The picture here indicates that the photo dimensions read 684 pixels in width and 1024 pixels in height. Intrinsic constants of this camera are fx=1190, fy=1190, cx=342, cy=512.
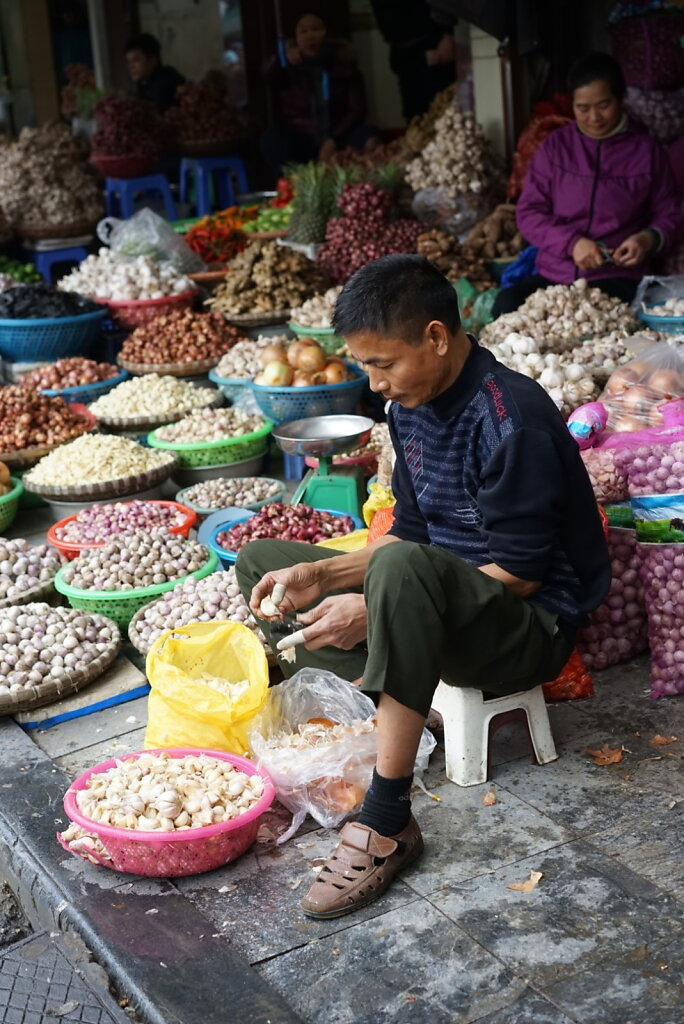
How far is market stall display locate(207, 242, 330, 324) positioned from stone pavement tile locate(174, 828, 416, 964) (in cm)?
409

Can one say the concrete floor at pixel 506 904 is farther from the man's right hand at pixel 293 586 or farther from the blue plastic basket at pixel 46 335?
the blue plastic basket at pixel 46 335

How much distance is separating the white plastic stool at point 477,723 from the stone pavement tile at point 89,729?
97 cm

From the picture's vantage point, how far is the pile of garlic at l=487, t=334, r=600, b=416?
4.14 metres

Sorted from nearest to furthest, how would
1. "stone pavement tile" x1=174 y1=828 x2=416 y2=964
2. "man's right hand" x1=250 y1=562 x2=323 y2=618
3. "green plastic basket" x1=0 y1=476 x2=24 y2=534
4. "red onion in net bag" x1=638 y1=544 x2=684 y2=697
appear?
"stone pavement tile" x1=174 y1=828 x2=416 y2=964 < "man's right hand" x1=250 y1=562 x2=323 y2=618 < "red onion in net bag" x1=638 y1=544 x2=684 y2=697 < "green plastic basket" x1=0 y1=476 x2=24 y2=534

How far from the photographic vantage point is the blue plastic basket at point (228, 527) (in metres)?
3.98

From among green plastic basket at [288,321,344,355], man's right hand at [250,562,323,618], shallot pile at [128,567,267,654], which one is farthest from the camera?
green plastic basket at [288,321,344,355]

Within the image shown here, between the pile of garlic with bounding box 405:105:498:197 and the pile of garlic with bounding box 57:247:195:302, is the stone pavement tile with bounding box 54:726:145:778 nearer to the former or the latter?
the pile of garlic with bounding box 57:247:195:302

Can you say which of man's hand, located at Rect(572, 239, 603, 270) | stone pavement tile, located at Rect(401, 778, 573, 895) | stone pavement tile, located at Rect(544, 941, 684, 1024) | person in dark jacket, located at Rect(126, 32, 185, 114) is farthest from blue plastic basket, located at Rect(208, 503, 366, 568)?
person in dark jacket, located at Rect(126, 32, 185, 114)

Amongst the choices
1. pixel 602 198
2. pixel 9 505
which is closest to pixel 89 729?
pixel 9 505

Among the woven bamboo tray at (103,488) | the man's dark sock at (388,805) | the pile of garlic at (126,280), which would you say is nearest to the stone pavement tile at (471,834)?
the man's dark sock at (388,805)

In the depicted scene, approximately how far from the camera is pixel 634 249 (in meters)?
5.10

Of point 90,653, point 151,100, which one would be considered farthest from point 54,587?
point 151,100

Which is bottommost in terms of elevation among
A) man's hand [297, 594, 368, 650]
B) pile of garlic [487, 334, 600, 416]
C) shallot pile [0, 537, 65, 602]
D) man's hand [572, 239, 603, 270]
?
shallot pile [0, 537, 65, 602]

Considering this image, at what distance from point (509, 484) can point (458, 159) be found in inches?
188
